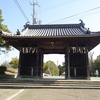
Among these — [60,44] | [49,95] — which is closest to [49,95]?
[49,95]

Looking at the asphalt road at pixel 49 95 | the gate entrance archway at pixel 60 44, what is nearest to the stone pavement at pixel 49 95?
the asphalt road at pixel 49 95

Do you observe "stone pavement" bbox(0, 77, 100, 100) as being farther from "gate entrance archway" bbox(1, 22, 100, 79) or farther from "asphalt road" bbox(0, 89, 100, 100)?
"gate entrance archway" bbox(1, 22, 100, 79)

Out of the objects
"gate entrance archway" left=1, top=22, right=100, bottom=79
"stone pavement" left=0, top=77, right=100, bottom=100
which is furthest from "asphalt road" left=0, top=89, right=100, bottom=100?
"gate entrance archway" left=1, top=22, right=100, bottom=79

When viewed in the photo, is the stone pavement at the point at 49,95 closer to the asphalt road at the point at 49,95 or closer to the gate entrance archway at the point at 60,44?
the asphalt road at the point at 49,95

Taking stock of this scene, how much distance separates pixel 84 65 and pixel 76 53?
1.29 meters

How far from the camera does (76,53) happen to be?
12.2m

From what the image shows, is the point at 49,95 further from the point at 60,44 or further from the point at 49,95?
the point at 60,44

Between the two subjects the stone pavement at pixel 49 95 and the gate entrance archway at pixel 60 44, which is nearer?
the stone pavement at pixel 49 95

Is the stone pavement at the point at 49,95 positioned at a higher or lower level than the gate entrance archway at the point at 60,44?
lower

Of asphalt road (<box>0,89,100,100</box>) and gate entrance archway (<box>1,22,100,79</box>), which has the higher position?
gate entrance archway (<box>1,22,100,79</box>)

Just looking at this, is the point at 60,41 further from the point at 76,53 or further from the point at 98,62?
the point at 98,62

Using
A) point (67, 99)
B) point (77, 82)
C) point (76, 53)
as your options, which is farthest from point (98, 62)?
point (67, 99)

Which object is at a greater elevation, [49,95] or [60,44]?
[60,44]

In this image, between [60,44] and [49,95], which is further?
[60,44]
